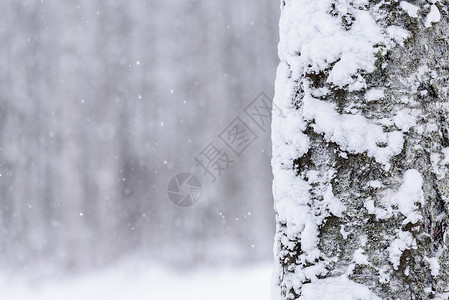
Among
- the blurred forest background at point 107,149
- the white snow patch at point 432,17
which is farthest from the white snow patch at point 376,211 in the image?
the blurred forest background at point 107,149

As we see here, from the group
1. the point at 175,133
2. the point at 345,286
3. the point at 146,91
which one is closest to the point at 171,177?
the point at 175,133

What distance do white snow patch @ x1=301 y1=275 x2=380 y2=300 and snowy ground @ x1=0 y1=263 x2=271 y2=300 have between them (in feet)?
12.4

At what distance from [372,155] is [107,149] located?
470cm

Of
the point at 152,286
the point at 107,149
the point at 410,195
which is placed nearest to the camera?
the point at 410,195

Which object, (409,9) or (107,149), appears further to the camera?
(107,149)

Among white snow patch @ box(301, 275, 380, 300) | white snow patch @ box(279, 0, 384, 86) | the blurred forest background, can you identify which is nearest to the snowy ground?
the blurred forest background

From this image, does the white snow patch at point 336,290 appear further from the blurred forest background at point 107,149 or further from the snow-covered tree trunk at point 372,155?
the blurred forest background at point 107,149

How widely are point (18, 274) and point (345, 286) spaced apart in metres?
5.04

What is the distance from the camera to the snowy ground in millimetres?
4699

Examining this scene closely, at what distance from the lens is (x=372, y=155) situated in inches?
34.2

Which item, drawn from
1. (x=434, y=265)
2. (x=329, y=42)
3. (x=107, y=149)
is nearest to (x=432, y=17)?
(x=329, y=42)

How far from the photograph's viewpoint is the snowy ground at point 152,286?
4699 millimetres

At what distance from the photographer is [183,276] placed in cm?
518

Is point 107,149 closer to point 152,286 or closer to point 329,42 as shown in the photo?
point 152,286
